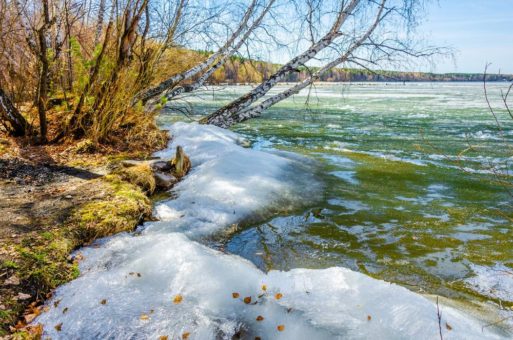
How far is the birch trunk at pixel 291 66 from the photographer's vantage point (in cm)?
695

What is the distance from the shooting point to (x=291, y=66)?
7.43 m

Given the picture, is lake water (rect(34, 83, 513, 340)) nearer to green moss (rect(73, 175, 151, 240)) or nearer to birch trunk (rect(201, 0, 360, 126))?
green moss (rect(73, 175, 151, 240))

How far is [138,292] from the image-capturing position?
91.9 inches

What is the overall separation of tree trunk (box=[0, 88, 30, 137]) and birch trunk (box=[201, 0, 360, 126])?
11.9ft

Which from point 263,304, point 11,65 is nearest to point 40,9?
point 11,65

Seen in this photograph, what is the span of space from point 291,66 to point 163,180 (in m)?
3.92

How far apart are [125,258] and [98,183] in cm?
164

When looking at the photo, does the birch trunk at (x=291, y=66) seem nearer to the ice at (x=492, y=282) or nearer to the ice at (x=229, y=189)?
the ice at (x=229, y=189)

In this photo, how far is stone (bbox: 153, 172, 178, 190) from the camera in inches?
184

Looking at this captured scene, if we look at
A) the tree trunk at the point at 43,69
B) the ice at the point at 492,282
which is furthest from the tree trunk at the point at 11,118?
the ice at the point at 492,282

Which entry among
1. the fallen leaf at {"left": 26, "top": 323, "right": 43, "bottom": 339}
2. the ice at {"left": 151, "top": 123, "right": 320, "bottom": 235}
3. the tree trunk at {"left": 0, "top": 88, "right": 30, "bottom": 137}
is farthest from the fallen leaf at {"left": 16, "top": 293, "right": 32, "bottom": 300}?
the tree trunk at {"left": 0, "top": 88, "right": 30, "bottom": 137}

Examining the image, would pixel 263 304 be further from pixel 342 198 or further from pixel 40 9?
pixel 40 9

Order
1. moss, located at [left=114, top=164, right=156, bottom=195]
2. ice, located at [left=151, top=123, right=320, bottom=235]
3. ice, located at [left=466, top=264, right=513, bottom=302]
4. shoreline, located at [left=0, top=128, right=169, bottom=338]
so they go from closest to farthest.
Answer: shoreline, located at [left=0, top=128, right=169, bottom=338], ice, located at [left=466, top=264, right=513, bottom=302], ice, located at [left=151, top=123, right=320, bottom=235], moss, located at [left=114, top=164, right=156, bottom=195]

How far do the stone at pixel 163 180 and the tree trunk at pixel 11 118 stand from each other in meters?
2.32
